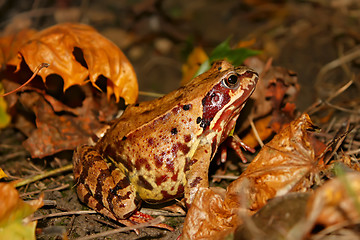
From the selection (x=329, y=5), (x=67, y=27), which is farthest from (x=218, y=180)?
(x=329, y=5)

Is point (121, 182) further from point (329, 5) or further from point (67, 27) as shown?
point (329, 5)

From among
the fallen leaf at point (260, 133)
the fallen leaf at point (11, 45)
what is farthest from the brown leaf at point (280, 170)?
the fallen leaf at point (11, 45)

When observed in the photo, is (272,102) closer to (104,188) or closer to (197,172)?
(197,172)

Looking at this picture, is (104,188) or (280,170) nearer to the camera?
(280,170)

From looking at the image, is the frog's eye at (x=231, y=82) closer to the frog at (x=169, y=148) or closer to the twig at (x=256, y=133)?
the frog at (x=169, y=148)

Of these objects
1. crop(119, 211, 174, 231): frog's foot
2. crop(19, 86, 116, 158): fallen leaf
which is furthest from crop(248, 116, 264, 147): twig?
crop(19, 86, 116, 158): fallen leaf

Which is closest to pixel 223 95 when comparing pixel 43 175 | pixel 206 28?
pixel 43 175

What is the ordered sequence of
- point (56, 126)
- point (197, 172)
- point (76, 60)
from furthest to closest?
1. point (56, 126)
2. point (76, 60)
3. point (197, 172)

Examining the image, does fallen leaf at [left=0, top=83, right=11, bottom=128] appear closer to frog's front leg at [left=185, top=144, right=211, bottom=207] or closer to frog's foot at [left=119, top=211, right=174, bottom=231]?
frog's foot at [left=119, top=211, right=174, bottom=231]
